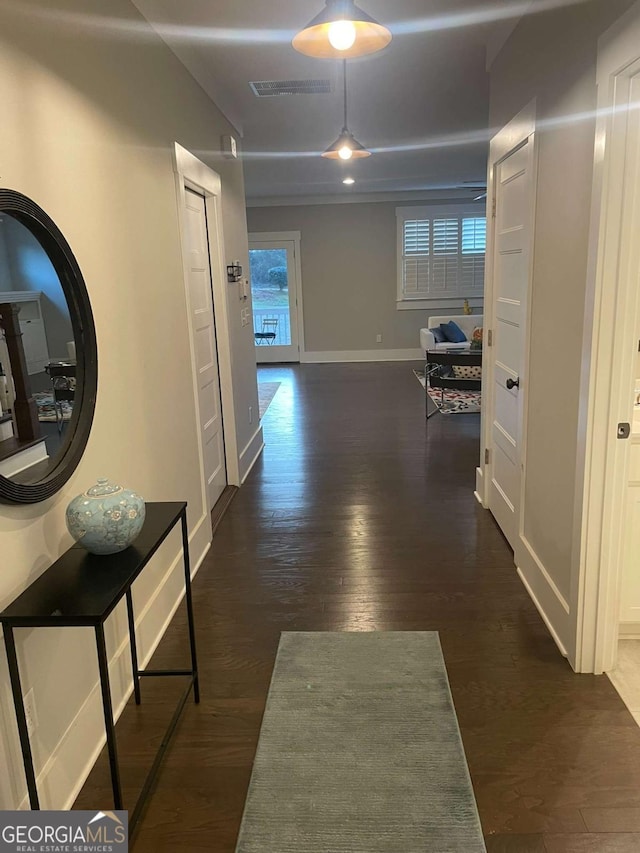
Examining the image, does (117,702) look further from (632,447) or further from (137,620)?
(632,447)

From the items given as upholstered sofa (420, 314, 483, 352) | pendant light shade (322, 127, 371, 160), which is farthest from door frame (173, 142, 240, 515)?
upholstered sofa (420, 314, 483, 352)

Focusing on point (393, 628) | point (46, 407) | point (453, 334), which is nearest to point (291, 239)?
point (453, 334)

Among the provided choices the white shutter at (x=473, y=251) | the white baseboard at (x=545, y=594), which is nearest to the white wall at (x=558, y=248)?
the white baseboard at (x=545, y=594)

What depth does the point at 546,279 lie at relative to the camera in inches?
103

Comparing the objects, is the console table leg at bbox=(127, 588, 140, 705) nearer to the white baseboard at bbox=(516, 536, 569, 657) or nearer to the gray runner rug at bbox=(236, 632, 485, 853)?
the gray runner rug at bbox=(236, 632, 485, 853)

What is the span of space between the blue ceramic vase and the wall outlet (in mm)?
408

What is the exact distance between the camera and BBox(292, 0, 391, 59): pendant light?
192cm

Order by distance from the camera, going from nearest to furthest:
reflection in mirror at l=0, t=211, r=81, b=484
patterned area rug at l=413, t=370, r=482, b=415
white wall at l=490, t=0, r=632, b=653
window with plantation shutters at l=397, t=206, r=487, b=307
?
reflection in mirror at l=0, t=211, r=81, b=484 → white wall at l=490, t=0, r=632, b=653 → patterned area rug at l=413, t=370, r=482, b=415 → window with plantation shutters at l=397, t=206, r=487, b=307

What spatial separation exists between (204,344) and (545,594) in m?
2.44

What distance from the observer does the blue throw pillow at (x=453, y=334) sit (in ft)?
27.9

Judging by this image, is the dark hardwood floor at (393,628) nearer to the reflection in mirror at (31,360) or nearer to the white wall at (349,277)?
the reflection in mirror at (31,360)

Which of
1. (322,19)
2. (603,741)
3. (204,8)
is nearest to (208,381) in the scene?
(204,8)

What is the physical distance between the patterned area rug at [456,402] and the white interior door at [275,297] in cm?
352

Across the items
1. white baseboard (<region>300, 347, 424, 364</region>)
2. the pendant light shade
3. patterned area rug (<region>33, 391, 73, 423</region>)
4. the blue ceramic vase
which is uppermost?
the pendant light shade
